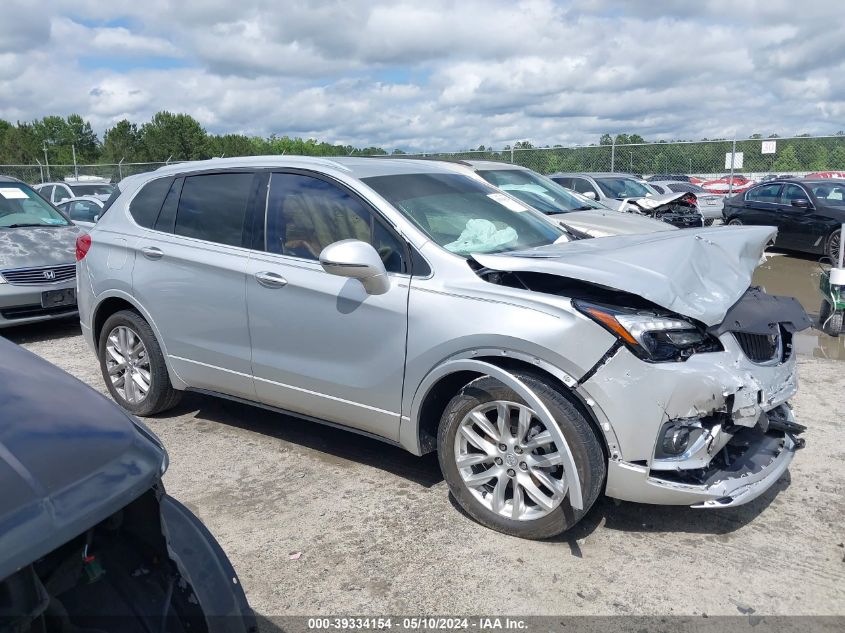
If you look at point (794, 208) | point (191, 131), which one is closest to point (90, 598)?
point (794, 208)

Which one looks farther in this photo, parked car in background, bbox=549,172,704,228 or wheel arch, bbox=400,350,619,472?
parked car in background, bbox=549,172,704,228

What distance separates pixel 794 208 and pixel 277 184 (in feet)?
40.0

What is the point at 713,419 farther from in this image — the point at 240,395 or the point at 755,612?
the point at 240,395

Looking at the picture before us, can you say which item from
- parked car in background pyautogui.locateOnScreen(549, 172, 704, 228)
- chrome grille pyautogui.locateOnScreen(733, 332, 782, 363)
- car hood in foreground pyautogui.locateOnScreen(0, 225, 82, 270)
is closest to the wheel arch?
chrome grille pyautogui.locateOnScreen(733, 332, 782, 363)

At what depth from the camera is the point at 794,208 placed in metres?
13.6

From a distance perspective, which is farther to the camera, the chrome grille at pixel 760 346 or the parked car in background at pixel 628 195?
the parked car in background at pixel 628 195

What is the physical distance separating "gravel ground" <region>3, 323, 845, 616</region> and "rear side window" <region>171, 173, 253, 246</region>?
141 centimetres

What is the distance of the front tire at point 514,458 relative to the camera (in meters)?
3.22

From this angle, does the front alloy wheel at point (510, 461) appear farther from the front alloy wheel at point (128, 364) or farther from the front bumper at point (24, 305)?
the front bumper at point (24, 305)

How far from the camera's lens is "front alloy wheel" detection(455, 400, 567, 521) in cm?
334

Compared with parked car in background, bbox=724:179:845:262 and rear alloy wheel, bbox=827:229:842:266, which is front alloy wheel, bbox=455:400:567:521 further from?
rear alloy wheel, bbox=827:229:842:266

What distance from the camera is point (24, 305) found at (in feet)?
24.9

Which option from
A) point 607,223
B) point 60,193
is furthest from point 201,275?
point 60,193

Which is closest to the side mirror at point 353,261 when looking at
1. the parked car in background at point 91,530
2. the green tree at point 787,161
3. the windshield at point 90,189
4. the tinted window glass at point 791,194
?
the parked car in background at point 91,530
